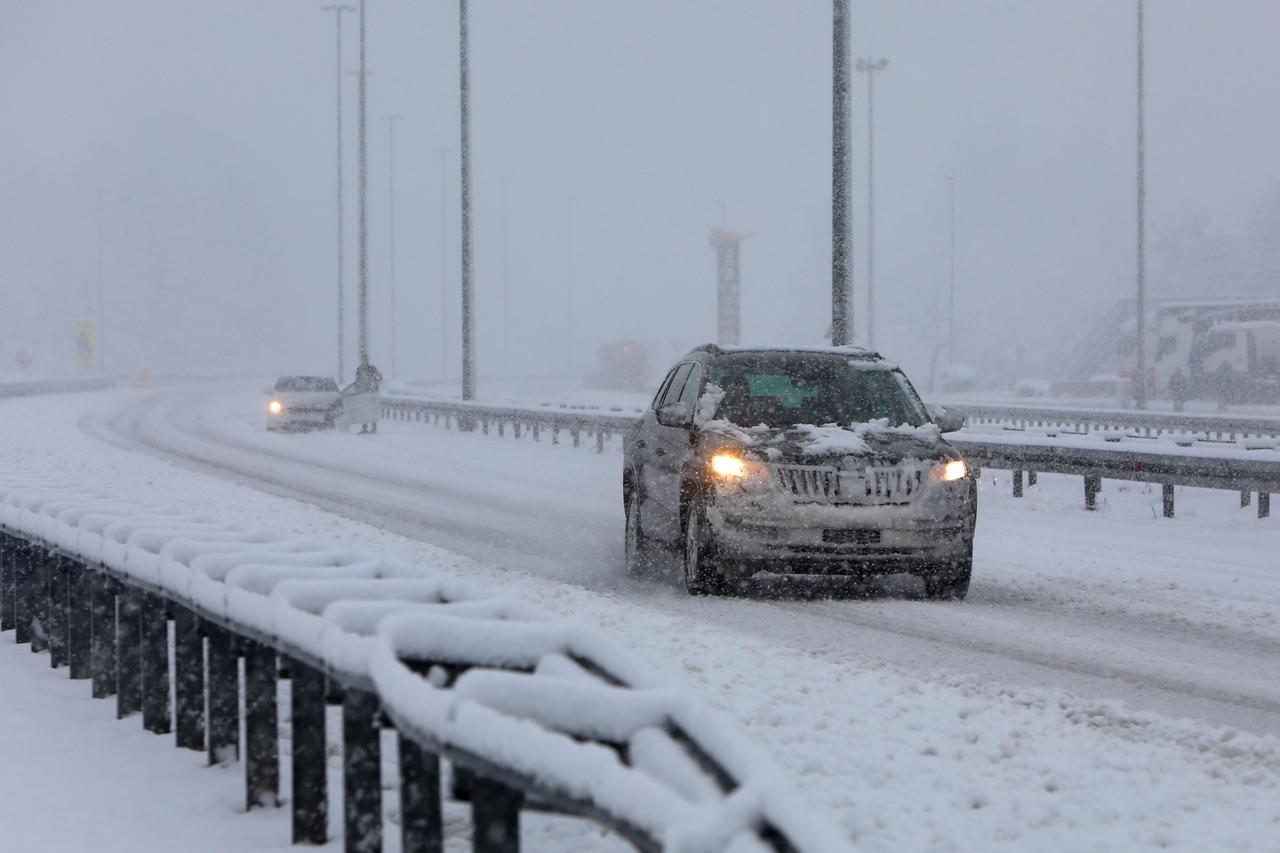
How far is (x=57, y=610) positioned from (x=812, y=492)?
4.76m

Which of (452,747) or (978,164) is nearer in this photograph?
(452,747)

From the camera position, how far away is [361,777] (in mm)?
4488

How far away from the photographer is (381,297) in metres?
197

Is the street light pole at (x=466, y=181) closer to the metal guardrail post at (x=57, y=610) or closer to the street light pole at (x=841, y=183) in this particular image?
the street light pole at (x=841, y=183)

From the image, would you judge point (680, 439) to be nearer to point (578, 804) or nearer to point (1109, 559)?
point (1109, 559)

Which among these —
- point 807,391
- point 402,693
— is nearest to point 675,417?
point 807,391

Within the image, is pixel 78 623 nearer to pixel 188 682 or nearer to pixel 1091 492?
pixel 188 682

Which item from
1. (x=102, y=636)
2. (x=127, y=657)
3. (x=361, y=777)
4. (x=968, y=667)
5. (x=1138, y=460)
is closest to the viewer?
(x=361, y=777)

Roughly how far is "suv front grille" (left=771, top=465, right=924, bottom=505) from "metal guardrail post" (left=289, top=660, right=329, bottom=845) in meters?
6.08

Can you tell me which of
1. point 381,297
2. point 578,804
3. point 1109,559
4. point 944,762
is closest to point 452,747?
point 578,804

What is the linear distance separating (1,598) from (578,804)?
7.45 m

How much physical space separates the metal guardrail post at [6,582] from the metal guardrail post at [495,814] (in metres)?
6.52

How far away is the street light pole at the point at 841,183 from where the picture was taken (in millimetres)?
20656

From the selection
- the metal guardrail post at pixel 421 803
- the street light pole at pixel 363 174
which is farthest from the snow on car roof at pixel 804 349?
the street light pole at pixel 363 174
